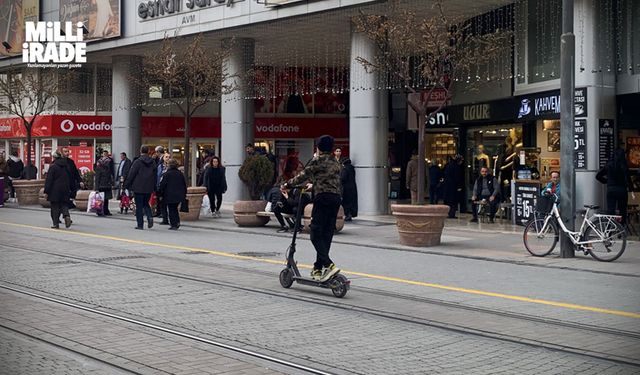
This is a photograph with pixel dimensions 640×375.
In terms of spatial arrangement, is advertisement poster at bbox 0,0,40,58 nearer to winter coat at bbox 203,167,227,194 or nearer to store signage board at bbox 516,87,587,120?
winter coat at bbox 203,167,227,194

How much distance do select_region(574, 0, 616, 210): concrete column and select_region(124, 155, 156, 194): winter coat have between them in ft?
32.4

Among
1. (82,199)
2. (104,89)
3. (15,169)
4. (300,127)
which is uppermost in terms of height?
(104,89)

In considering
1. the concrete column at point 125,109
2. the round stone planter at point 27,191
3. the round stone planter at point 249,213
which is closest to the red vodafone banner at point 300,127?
the concrete column at point 125,109

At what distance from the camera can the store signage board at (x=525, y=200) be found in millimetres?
21828

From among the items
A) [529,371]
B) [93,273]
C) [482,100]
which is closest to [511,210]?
[482,100]

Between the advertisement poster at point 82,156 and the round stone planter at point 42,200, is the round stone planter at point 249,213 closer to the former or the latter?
the round stone planter at point 42,200

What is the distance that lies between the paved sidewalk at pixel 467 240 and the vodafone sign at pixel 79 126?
618 inches

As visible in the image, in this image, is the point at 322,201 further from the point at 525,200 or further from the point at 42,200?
the point at 42,200

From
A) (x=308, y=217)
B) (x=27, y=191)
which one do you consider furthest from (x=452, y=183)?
(x=27, y=191)

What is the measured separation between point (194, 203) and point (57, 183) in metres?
4.55

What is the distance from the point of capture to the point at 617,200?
18953mm

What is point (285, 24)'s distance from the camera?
91.4 ft

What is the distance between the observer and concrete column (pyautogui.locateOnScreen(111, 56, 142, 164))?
36281mm

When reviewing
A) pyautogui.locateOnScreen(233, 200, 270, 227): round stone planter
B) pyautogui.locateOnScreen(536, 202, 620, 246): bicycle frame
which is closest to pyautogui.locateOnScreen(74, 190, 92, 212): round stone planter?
pyautogui.locateOnScreen(233, 200, 270, 227): round stone planter
